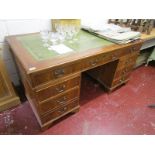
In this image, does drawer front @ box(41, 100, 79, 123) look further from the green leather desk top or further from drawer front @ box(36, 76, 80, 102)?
the green leather desk top

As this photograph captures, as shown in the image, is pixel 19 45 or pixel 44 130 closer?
pixel 19 45

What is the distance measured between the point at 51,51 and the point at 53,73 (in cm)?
22

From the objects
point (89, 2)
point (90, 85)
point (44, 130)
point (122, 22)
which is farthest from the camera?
point (90, 85)

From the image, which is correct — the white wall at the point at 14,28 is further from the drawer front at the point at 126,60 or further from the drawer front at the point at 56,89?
the drawer front at the point at 126,60

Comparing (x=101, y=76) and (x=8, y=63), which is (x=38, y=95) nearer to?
(x=8, y=63)

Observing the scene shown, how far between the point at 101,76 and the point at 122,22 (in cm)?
79

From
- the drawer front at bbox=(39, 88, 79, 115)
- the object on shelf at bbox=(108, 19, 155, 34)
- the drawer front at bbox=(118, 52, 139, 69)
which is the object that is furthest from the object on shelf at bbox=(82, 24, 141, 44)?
the drawer front at bbox=(39, 88, 79, 115)

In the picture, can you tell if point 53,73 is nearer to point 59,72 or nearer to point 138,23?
point 59,72

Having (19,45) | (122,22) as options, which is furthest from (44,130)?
(122,22)

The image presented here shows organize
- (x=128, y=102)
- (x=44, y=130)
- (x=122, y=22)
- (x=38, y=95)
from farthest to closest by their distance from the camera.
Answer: (x=122, y=22) → (x=128, y=102) → (x=44, y=130) → (x=38, y=95)

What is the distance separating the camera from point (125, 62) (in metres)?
1.51

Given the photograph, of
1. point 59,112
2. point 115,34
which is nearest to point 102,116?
point 59,112

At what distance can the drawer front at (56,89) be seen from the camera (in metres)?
0.98

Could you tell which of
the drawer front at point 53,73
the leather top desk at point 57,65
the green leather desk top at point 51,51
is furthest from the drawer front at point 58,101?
the green leather desk top at point 51,51
